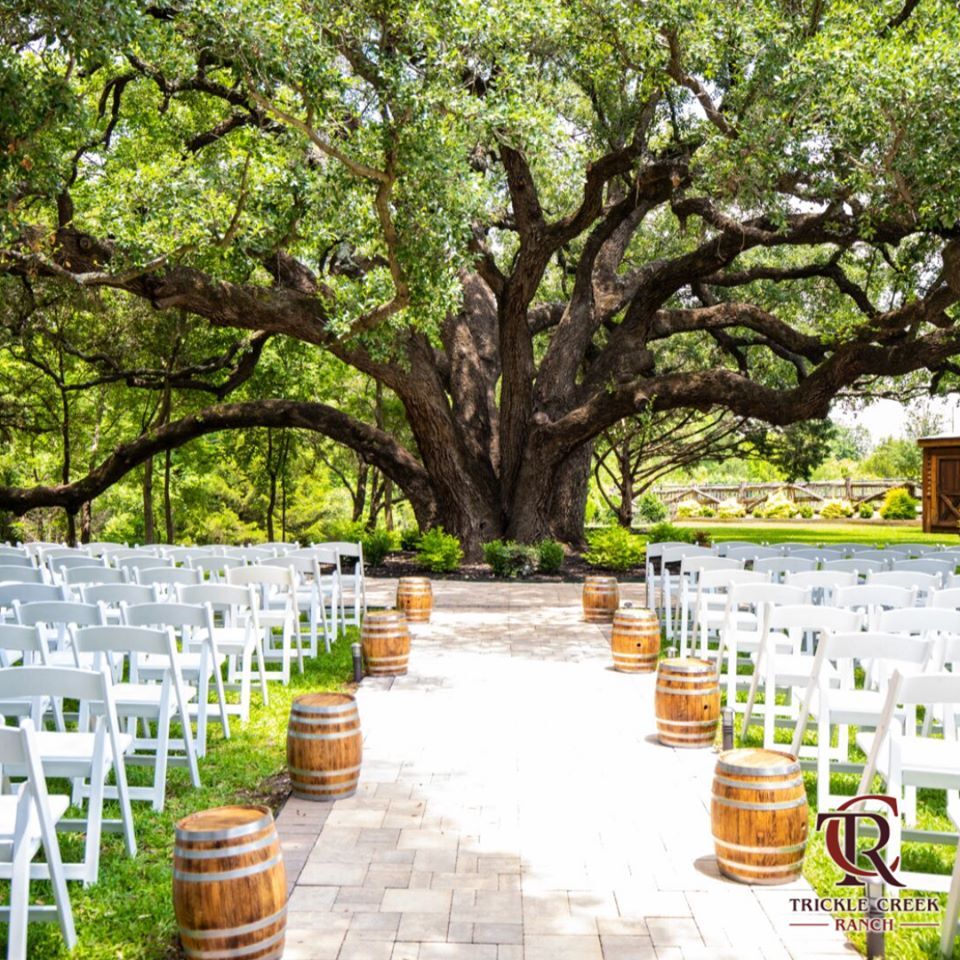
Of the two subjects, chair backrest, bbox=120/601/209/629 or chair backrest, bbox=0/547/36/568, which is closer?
chair backrest, bbox=120/601/209/629

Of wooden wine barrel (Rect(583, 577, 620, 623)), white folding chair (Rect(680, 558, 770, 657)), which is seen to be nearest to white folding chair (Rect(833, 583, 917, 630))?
white folding chair (Rect(680, 558, 770, 657))

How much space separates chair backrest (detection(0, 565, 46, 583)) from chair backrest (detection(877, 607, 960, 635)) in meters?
6.47

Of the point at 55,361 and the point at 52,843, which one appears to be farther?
the point at 55,361

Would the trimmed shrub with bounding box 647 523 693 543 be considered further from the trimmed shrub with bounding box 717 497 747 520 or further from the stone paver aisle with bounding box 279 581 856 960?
the trimmed shrub with bounding box 717 497 747 520

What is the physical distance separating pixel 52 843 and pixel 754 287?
19.2 m

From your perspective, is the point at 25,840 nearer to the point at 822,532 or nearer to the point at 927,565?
the point at 927,565

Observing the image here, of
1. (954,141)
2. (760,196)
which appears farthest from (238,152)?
(954,141)

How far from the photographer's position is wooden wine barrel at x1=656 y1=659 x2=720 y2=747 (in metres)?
6.20

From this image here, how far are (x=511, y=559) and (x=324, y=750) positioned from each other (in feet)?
35.1

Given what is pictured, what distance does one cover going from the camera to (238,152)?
14078 millimetres

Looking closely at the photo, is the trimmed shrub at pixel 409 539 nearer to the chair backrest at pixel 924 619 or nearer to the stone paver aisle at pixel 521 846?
the stone paver aisle at pixel 521 846

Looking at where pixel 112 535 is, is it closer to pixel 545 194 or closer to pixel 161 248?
pixel 545 194

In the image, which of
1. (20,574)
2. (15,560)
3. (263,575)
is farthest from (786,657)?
(15,560)

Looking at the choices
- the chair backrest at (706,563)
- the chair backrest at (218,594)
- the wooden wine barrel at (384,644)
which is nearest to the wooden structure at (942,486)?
the chair backrest at (706,563)
